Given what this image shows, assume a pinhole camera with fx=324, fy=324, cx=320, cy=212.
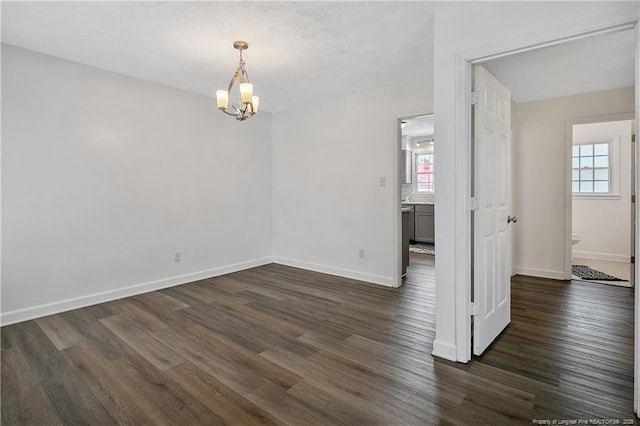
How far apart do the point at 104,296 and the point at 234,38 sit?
3045mm

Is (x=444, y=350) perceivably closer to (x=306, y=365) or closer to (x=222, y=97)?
(x=306, y=365)

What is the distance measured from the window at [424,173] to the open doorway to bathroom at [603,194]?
9.41 ft

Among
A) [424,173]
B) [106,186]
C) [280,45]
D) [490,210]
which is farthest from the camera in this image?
[424,173]

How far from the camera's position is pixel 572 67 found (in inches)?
132

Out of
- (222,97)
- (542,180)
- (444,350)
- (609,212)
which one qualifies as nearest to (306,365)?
(444,350)

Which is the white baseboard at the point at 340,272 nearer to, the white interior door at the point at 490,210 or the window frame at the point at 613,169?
the white interior door at the point at 490,210

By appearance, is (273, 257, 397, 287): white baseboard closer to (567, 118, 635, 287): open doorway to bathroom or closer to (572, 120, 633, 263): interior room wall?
(567, 118, 635, 287): open doorway to bathroom

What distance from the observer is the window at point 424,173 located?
26.5 ft

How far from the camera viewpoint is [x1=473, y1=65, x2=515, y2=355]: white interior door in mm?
2340

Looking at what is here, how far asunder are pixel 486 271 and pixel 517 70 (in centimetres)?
232

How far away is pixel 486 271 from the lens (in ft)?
7.98

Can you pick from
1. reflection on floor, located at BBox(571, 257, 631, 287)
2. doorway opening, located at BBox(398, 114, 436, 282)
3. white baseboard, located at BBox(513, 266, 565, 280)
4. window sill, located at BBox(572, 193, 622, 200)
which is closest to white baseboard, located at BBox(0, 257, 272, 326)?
doorway opening, located at BBox(398, 114, 436, 282)

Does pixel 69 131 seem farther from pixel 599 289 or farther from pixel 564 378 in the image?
pixel 599 289

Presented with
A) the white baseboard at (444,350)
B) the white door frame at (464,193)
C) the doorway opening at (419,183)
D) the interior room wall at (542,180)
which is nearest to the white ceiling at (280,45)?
the interior room wall at (542,180)
